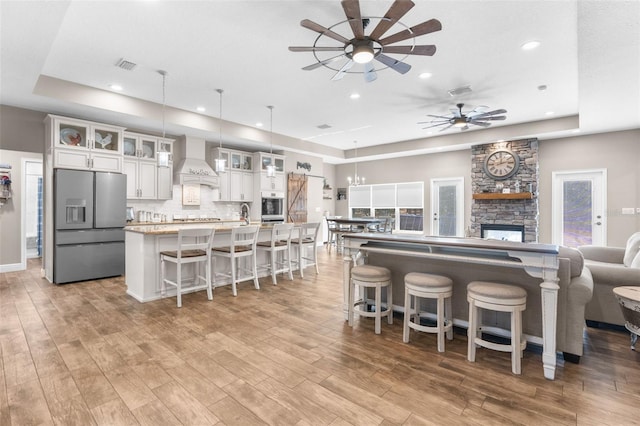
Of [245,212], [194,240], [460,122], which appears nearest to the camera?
[194,240]

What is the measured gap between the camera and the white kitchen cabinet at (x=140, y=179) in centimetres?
583

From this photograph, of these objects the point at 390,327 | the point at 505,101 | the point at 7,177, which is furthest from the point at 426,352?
the point at 7,177

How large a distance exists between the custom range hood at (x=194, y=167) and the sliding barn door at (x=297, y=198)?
7.22 feet

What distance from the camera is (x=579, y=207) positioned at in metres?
6.68

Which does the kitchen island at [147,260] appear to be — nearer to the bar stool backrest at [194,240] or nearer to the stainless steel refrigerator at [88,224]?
the bar stool backrest at [194,240]

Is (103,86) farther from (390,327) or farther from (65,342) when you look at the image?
(390,327)

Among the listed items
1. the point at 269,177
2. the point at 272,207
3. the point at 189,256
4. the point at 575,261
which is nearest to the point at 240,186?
the point at 269,177

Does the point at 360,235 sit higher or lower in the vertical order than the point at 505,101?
lower

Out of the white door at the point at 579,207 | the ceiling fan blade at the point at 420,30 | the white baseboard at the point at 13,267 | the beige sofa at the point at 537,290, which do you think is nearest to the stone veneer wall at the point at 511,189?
the white door at the point at 579,207

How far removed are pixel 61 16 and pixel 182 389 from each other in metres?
3.26

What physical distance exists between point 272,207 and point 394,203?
12.9 ft

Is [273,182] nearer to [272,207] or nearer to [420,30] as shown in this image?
[272,207]

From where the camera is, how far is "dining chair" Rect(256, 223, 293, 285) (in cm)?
492

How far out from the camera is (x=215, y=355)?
2549 millimetres
